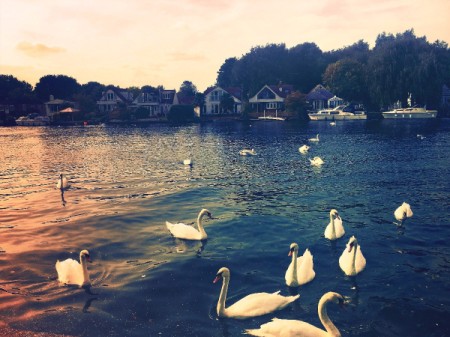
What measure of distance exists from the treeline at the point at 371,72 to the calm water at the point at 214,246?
5821 cm

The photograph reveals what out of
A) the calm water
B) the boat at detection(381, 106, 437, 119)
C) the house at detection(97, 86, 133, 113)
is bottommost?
the calm water

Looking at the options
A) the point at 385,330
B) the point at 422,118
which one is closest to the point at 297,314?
the point at 385,330

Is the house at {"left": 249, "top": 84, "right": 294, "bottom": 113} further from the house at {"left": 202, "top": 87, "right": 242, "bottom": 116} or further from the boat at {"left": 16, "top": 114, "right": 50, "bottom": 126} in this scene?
the boat at {"left": 16, "top": 114, "right": 50, "bottom": 126}

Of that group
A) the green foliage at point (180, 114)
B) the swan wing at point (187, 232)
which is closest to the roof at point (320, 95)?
the green foliage at point (180, 114)

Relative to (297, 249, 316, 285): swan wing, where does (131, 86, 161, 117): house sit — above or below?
above

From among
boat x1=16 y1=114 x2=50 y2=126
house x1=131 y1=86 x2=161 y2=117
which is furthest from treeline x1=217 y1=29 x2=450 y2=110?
boat x1=16 y1=114 x2=50 y2=126

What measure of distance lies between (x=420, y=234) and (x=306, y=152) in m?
23.6

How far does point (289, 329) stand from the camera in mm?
7609

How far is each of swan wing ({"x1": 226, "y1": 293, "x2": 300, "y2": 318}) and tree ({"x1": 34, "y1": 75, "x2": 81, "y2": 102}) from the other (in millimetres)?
151837

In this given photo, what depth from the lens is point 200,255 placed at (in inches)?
500

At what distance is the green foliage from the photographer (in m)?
99.1

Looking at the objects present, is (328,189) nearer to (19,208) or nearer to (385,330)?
(385,330)

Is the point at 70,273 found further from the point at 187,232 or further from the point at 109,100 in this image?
the point at 109,100

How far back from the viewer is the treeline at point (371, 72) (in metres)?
80.2
